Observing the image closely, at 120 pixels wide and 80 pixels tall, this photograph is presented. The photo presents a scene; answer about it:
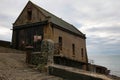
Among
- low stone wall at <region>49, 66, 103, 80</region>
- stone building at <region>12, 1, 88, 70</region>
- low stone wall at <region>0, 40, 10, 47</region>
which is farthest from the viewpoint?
low stone wall at <region>0, 40, 10, 47</region>

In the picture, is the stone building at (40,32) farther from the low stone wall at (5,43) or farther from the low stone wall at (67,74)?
the low stone wall at (67,74)

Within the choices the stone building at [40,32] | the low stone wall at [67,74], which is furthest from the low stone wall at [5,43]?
the low stone wall at [67,74]

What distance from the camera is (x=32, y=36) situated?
27188 millimetres

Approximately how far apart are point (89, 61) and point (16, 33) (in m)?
13.9

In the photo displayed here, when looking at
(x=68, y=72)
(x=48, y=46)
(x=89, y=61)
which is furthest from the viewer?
(x=89, y=61)

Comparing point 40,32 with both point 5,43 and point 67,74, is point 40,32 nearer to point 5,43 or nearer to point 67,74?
point 5,43

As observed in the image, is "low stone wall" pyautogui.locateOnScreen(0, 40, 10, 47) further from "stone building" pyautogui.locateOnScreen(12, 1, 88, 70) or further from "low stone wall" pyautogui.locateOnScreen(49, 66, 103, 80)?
"low stone wall" pyautogui.locateOnScreen(49, 66, 103, 80)

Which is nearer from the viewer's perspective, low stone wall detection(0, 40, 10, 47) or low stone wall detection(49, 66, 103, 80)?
low stone wall detection(49, 66, 103, 80)

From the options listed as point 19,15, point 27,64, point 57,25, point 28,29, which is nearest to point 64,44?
point 57,25

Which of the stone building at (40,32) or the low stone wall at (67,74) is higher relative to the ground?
the stone building at (40,32)

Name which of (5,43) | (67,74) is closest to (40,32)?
(5,43)

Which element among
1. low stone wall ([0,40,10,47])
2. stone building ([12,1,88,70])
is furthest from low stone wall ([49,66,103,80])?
low stone wall ([0,40,10,47])

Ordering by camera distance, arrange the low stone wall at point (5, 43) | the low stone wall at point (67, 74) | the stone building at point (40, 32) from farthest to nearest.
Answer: the low stone wall at point (5, 43)
the stone building at point (40, 32)
the low stone wall at point (67, 74)

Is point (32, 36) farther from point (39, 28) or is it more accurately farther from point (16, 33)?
point (16, 33)
